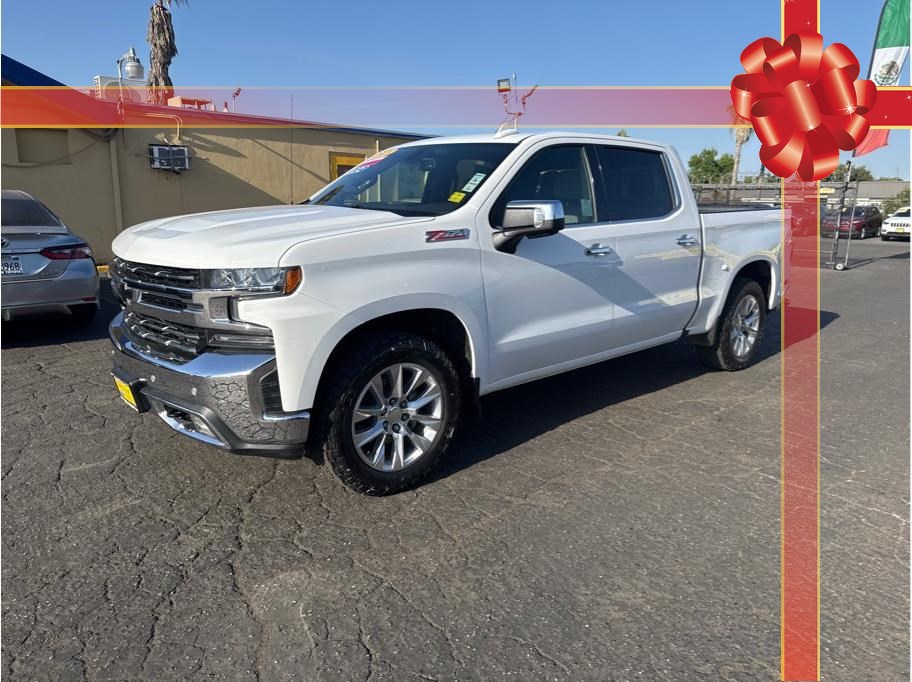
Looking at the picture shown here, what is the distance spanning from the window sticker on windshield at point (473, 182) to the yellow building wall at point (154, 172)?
37.3 ft

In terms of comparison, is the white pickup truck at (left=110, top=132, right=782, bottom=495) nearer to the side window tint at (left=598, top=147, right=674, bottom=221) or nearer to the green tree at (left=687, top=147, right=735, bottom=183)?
the side window tint at (left=598, top=147, right=674, bottom=221)

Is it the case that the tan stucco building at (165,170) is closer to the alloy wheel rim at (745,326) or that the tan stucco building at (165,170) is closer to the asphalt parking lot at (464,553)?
the asphalt parking lot at (464,553)

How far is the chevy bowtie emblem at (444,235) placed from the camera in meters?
3.51

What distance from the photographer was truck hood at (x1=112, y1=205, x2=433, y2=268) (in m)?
3.06

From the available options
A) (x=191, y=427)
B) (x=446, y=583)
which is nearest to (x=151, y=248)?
(x=191, y=427)

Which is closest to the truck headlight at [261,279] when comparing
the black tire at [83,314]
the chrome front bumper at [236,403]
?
the chrome front bumper at [236,403]

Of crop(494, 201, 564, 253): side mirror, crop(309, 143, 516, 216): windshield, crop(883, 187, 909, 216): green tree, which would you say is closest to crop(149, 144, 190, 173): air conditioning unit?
crop(309, 143, 516, 216): windshield

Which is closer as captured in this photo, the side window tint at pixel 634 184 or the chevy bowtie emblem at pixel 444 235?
the chevy bowtie emblem at pixel 444 235

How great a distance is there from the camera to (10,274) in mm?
6348

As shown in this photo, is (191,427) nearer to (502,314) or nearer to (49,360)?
(502,314)

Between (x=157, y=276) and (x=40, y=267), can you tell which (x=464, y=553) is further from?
(x=40, y=267)

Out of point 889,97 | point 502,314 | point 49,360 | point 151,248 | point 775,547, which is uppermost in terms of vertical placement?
point 889,97

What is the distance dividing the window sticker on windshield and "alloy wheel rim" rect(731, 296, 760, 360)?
3.06 metres

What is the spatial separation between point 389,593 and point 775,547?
179 centimetres
